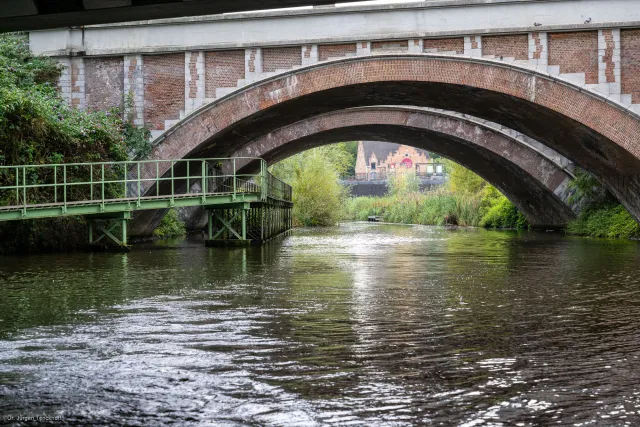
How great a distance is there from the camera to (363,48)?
18.4 meters

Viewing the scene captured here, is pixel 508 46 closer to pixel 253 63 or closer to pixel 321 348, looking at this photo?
pixel 253 63

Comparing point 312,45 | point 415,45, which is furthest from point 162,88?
point 415,45

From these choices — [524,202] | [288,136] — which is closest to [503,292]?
[288,136]

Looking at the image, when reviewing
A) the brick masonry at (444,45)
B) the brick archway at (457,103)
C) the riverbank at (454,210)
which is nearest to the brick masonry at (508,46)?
the brick archway at (457,103)

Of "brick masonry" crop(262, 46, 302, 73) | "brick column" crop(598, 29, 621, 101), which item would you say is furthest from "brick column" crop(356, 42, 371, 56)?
"brick column" crop(598, 29, 621, 101)

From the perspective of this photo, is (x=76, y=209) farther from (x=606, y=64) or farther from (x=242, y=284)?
(x=606, y=64)

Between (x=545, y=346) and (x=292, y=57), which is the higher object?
(x=292, y=57)

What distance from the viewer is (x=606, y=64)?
1720cm

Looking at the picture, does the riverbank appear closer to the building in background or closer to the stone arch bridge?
the stone arch bridge

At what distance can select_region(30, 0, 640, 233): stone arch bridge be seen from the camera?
679 inches

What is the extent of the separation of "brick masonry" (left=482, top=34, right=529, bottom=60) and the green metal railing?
644 cm

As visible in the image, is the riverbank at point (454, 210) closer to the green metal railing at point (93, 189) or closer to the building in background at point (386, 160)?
the green metal railing at point (93, 189)

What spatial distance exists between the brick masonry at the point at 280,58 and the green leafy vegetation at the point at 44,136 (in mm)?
3480

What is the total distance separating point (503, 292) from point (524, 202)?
2193cm
